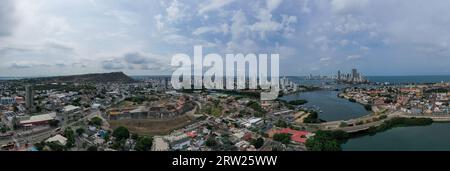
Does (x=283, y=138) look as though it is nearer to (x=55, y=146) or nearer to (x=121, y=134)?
(x=121, y=134)

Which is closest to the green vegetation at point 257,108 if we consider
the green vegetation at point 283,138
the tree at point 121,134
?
the green vegetation at point 283,138

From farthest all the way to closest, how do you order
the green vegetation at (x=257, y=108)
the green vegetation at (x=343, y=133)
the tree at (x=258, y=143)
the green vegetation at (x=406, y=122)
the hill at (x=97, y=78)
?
1. the hill at (x=97, y=78)
2. the green vegetation at (x=257, y=108)
3. the green vegetation at (x=406, y=122)
4. the tree at (x=258, y=143)
5. the green vegetation at (x=343, y=133)

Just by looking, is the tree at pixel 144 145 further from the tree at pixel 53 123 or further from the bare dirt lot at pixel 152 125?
the tree at pixel 53 123

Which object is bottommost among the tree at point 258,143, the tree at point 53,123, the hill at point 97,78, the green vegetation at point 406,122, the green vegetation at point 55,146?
the green vegetation at point 406,122

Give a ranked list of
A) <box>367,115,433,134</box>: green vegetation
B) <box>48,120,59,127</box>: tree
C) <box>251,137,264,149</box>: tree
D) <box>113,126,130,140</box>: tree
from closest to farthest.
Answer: <box>251,137,264,149</box>: tree < <box>113,126,130,140</box>: tree < <box>48,120,59,127</box>: tree < <box>367,115,433,134</box>: green vegetation

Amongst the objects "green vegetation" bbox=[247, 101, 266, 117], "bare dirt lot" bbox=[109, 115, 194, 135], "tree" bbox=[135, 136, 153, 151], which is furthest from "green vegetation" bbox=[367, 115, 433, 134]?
"tree" bbox=[135, 136, 153, 151]

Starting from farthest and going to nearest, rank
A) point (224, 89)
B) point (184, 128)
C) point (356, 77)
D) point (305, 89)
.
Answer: point (356, 77) < point (305, 89) < point (224, 89) < point (184, 128)

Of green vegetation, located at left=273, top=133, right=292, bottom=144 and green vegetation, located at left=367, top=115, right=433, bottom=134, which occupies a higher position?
green vegetation, located at left=273, top=133, right=292, bottom=144

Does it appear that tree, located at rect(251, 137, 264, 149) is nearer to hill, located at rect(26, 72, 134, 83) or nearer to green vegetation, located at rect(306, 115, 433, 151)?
green vegetation, located at rect(306, 115, 433, 151)
